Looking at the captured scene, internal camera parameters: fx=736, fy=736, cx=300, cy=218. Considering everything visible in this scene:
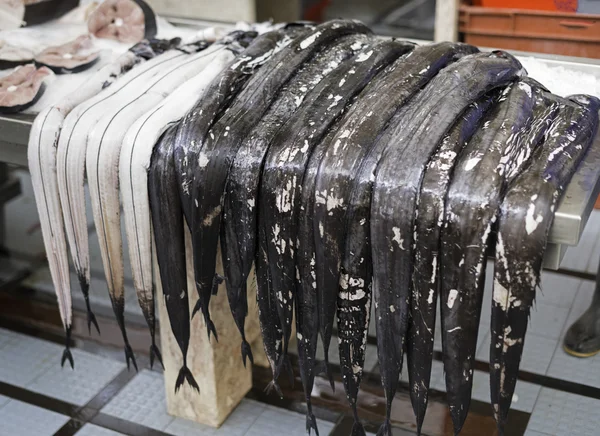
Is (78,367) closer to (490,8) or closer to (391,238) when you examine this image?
(391,238)

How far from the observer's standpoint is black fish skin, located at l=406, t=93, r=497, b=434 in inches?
56.2

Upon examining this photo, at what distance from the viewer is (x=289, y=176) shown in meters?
1.57

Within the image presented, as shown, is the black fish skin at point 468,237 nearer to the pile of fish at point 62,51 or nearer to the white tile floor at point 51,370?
the pile of fish at point 62,51

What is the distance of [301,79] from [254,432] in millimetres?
1126

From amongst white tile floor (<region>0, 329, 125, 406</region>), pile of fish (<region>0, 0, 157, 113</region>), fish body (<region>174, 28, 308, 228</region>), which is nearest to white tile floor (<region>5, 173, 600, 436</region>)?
white tile floor (<region>0, 329, 125, 406</region>)

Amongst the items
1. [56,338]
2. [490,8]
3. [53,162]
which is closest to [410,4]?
[490,8]

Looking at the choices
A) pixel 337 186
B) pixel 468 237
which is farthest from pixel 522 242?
pixel 337 186

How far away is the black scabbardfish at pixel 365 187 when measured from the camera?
151 cm

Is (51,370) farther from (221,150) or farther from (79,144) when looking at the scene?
(221,150)

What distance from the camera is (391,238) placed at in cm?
146

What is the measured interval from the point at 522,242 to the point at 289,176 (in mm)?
502

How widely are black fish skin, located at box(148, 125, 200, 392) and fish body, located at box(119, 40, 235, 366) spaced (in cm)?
2

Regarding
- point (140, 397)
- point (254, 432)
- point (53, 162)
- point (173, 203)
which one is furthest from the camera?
point (140, 397)

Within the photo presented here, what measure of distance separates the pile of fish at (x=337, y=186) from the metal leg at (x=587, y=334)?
120cm
